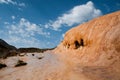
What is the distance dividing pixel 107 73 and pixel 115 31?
6128 mm

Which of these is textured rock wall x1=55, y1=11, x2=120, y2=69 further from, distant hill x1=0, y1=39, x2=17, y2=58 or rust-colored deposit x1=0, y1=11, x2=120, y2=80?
distant hill x1=0, y1=39, x2=17, y2=58

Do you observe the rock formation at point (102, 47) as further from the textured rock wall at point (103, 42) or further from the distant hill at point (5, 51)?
the distant hill at point (5, 51)

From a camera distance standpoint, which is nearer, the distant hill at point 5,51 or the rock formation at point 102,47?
the rock formation at point 102,47

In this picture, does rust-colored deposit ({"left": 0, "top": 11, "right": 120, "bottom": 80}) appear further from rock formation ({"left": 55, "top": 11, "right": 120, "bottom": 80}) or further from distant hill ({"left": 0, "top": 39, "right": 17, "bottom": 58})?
distant hill ({"left": 0, "top": 39, "right": 17, "bottom": 58})

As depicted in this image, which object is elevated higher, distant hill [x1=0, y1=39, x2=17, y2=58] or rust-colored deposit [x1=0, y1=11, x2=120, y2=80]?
distant hill [x1=0, y1=39, x2=17, y2=58]

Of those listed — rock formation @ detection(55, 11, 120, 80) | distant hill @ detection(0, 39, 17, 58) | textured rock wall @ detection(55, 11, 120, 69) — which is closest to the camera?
rock formation @ detection(55, 11, 120, 80)

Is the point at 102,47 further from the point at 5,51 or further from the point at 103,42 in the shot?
the point at 5,51

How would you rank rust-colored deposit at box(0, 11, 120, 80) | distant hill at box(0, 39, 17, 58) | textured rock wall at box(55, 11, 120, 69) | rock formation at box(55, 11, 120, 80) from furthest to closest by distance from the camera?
distant hill at box(0, 39, 17, 58) < textured rock wall at box(55, 11, 120, 69) < rock formation at box(55, 11, 120, 80) < rust-colored deposit at box(0, 11, 120, 80)

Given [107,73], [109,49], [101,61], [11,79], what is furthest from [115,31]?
[11,79]

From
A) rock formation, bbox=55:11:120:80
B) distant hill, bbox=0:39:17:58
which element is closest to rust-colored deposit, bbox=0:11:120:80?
rock formation, bbox=55:11:120:80

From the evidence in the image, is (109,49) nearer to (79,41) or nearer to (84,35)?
(84,35)

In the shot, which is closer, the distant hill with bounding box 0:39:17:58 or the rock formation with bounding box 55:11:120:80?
the rock formation with bounding box 55:11:120:80

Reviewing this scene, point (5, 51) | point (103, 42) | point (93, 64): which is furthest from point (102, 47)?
point (5, 51)

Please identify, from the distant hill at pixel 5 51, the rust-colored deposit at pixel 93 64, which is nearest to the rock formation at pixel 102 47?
the rust-colored deposit at pixel 93 64
